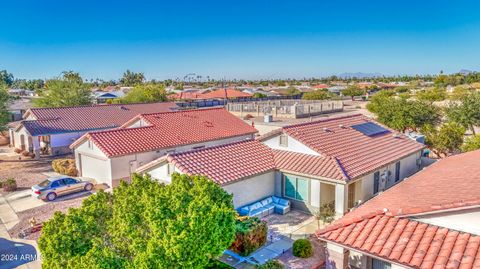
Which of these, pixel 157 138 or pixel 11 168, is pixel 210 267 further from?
pixel 11 168

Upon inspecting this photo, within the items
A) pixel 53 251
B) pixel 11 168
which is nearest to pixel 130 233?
pixel 53 251

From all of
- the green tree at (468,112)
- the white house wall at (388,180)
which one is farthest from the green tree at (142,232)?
the green tree at (468,112)

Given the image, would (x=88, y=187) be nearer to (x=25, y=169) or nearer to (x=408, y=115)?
(x=25, y=169)

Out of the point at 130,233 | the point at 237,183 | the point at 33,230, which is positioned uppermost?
the point at 130,233

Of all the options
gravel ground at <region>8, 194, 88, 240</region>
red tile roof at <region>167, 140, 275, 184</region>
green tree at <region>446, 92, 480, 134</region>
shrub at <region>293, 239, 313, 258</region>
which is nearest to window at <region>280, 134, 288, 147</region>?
red tile roof at <region>167, 140, 275, 184</region>

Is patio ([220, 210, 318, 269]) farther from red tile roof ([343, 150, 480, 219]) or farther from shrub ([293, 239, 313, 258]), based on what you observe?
red tile roof ([343, 150, 480, 219])
